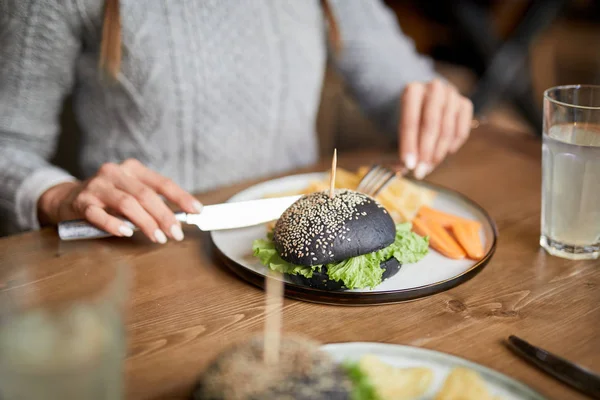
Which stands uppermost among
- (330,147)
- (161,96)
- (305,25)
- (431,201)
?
(305,25)

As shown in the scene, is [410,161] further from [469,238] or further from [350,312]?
[350,312]

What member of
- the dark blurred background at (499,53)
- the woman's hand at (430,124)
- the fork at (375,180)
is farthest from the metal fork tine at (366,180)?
the dark blurred background at (499,53)

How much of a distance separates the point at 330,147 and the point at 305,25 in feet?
3.73

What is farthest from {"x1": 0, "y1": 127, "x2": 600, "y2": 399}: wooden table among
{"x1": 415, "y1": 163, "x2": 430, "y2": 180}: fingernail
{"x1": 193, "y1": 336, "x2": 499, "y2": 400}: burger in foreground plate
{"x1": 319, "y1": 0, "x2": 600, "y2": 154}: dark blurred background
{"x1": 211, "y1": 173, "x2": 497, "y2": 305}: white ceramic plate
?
{"x1": 319, "y1": 0, "x2": 600, "y2": 154}: dark blurred background

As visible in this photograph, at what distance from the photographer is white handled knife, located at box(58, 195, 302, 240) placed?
1.07m

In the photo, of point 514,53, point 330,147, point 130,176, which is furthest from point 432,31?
point 130,176

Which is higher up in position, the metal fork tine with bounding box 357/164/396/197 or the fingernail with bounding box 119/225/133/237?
the metal fork tine with bounding box 357/164/396/197

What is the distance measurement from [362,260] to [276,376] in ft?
1.21

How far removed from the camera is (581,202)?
3.37 ft

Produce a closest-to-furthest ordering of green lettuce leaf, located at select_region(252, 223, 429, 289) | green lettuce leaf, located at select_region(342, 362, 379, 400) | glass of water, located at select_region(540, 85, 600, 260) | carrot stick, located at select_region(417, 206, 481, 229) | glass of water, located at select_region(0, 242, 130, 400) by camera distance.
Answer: glass of water, located at select_region(0, 242, 130, 400), green lettuce leaf, located at select_region(342, 362, 379, 400), green lettuce leaf, located at select_region(252, 223, 429, 289), glass of water, located at select_region(540, 85, 600, 260), carrot stick, located at select_region(417, 206, 481, 229)

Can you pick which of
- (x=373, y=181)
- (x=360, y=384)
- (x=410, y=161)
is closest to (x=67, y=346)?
(x=360, y=384)

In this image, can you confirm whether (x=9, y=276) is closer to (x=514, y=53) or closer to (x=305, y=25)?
(x=305, y=25)

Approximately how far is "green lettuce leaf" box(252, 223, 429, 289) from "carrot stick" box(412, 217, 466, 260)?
35mm

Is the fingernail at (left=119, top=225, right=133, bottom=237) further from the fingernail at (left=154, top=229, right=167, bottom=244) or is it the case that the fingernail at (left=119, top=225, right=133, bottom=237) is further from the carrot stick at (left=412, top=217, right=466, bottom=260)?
the carrot stick at (left=412, top=217, right=466, bottom=260)
